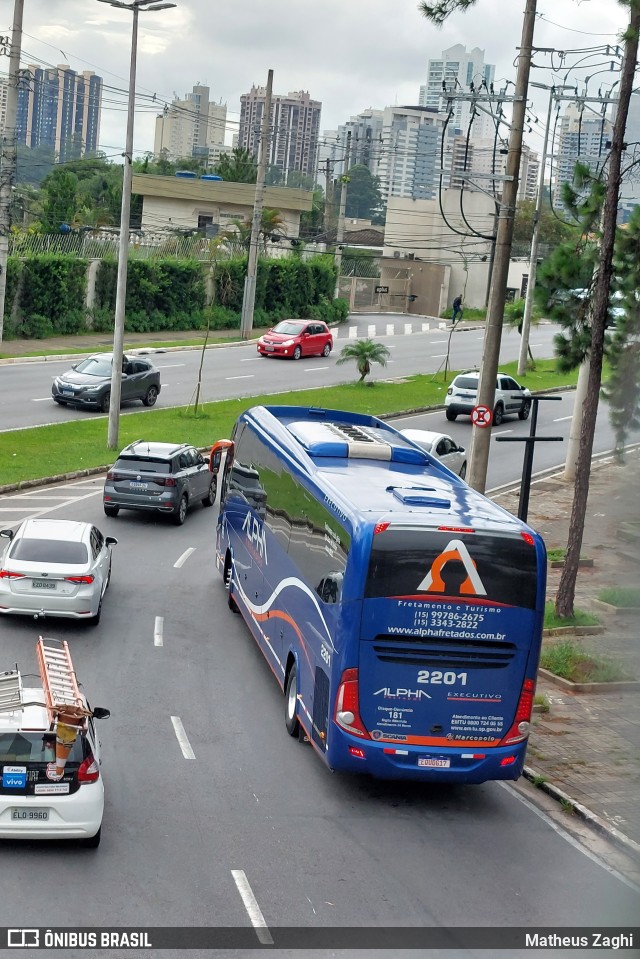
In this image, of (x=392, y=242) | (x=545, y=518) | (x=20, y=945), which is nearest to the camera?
(x=20, y=945)

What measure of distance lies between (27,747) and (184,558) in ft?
42.7

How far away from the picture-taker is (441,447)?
29125 mm

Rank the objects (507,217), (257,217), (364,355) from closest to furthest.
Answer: (507,217), (364,355), (257,217)

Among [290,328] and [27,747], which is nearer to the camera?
[27,747]

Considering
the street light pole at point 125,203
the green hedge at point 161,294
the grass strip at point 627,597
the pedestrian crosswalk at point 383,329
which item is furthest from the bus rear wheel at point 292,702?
the pedestrian crosswalk at point 383,329

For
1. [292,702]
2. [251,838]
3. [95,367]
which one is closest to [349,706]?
[251,838]

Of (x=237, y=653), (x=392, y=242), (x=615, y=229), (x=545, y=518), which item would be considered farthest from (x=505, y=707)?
(x=392, y=242)

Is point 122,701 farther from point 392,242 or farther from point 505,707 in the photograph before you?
point 392,242

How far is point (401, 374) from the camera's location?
4969 centimetres

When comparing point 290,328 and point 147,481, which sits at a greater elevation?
point 290,328

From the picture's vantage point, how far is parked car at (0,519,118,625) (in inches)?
670

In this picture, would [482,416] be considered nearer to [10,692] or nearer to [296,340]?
Answer: [10,692]

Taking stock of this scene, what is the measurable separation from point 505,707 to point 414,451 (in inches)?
181

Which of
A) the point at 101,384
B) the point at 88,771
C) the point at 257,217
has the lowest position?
the point at 88,771
